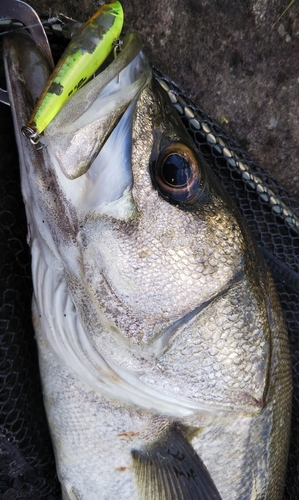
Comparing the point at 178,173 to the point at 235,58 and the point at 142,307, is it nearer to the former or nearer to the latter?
the point at 142,307

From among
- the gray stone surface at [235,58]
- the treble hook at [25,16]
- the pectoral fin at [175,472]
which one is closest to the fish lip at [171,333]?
the pectoral fin at [175,472]

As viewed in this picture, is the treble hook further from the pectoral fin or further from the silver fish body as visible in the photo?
the pectoral fin

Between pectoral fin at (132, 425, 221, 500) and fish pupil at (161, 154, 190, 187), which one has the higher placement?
fish pupil at (161, 154, 190, 187)

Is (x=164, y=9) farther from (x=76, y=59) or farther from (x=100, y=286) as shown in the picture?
(x=100, y=286)

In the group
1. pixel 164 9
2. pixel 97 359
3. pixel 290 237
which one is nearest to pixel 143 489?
pixel 97 359

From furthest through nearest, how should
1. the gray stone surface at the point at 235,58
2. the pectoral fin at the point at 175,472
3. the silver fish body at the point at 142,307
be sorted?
the gray stone surface at the point at 235,58
the pectoral fin at the point at 175,472
the silver fish body at the point at 142,307

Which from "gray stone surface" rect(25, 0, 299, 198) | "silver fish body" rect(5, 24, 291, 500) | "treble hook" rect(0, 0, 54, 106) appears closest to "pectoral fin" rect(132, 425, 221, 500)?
"silver fish body" rect(5, 24, 291, 500)

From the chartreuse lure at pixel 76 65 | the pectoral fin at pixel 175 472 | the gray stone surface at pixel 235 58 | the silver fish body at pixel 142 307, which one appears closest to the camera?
the chartreuse lure at pixel 76 65

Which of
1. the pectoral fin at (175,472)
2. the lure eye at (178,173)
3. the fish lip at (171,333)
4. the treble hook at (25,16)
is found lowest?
the pectoral fin at (175,472)

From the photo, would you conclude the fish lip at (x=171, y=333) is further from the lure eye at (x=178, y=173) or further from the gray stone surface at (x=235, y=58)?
the gray stone surface at (x=235, y=58)
